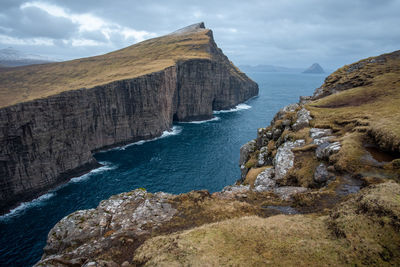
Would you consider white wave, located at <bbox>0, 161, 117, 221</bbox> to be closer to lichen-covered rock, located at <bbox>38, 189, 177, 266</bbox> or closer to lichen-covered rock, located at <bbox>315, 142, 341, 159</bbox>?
lichen-covered rock, located at <bbox>38, 189, 177, 266</bbox>

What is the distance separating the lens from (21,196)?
2089 inches

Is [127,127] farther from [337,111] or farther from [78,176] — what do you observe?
[337,111]

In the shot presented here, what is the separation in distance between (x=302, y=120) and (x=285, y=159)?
9725 mm

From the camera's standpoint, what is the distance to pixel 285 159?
24.1m

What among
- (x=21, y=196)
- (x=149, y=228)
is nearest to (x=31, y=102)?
(x=21, y=196)

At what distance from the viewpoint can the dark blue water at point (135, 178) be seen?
41188mm

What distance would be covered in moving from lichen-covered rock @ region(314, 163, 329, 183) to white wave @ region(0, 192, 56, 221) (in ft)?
196

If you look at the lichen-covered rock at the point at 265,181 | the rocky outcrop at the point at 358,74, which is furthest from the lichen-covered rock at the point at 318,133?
the rocky outcrop at the point at 358,74

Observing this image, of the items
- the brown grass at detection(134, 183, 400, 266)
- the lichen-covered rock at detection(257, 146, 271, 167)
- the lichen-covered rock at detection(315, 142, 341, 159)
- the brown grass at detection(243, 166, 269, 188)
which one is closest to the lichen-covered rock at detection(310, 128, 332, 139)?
the lichen-covered rock at detection(315, 142, 341, 159)

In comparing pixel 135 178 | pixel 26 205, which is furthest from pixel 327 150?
pixel 26 205

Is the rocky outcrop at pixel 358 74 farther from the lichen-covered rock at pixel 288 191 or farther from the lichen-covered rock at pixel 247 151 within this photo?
the lichen-covered rock at pixel 288 191

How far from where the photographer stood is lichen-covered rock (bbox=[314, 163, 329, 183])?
18.9 m

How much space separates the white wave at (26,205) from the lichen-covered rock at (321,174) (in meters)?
59.7

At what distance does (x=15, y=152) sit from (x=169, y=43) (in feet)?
441
